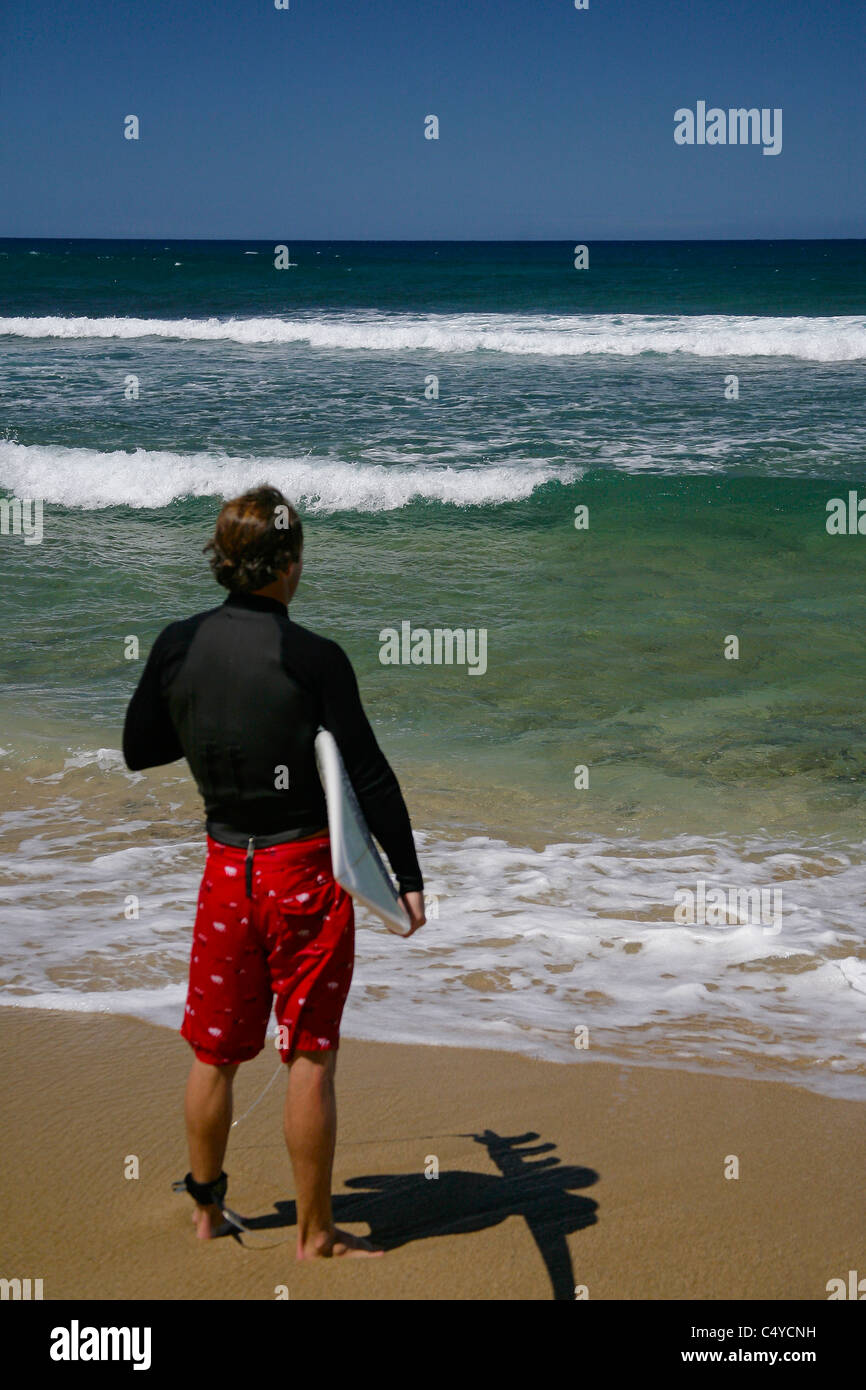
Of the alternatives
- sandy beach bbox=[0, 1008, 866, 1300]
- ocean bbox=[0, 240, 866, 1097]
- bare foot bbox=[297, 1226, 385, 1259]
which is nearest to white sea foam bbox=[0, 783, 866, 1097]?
ocean bbox=[0, 240, 866, 1097]

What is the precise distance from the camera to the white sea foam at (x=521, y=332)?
973 inches

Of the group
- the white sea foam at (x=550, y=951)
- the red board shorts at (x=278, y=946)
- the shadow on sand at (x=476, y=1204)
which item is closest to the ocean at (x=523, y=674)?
the white sea foam at (x=550, y=951)

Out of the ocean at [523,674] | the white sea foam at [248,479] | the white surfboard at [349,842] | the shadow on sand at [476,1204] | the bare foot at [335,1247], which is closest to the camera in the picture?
the white surfboard at [349,842]

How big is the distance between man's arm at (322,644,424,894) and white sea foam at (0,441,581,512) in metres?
10.7

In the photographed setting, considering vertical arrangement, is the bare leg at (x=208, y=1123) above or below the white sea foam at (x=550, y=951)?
above

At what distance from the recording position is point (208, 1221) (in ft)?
8.82

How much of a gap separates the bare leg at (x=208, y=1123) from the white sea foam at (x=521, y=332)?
23.2 meters

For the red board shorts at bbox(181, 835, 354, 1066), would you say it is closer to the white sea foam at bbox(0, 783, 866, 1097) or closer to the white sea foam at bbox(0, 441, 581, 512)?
the white sea foam at bbox(0, 783, 866, 1097)

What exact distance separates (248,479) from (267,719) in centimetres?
1223

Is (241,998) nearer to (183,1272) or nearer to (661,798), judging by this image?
(183,1272)

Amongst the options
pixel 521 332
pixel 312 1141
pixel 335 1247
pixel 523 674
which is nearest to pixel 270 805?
pixel 312 1141

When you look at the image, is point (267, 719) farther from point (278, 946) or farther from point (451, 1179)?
point (451, 1179)

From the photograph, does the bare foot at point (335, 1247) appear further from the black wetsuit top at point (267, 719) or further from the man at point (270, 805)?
the black wetsuit top at point (267, 719)

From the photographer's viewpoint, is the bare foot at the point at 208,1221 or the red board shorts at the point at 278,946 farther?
the bare foot at the point at 208,1221
